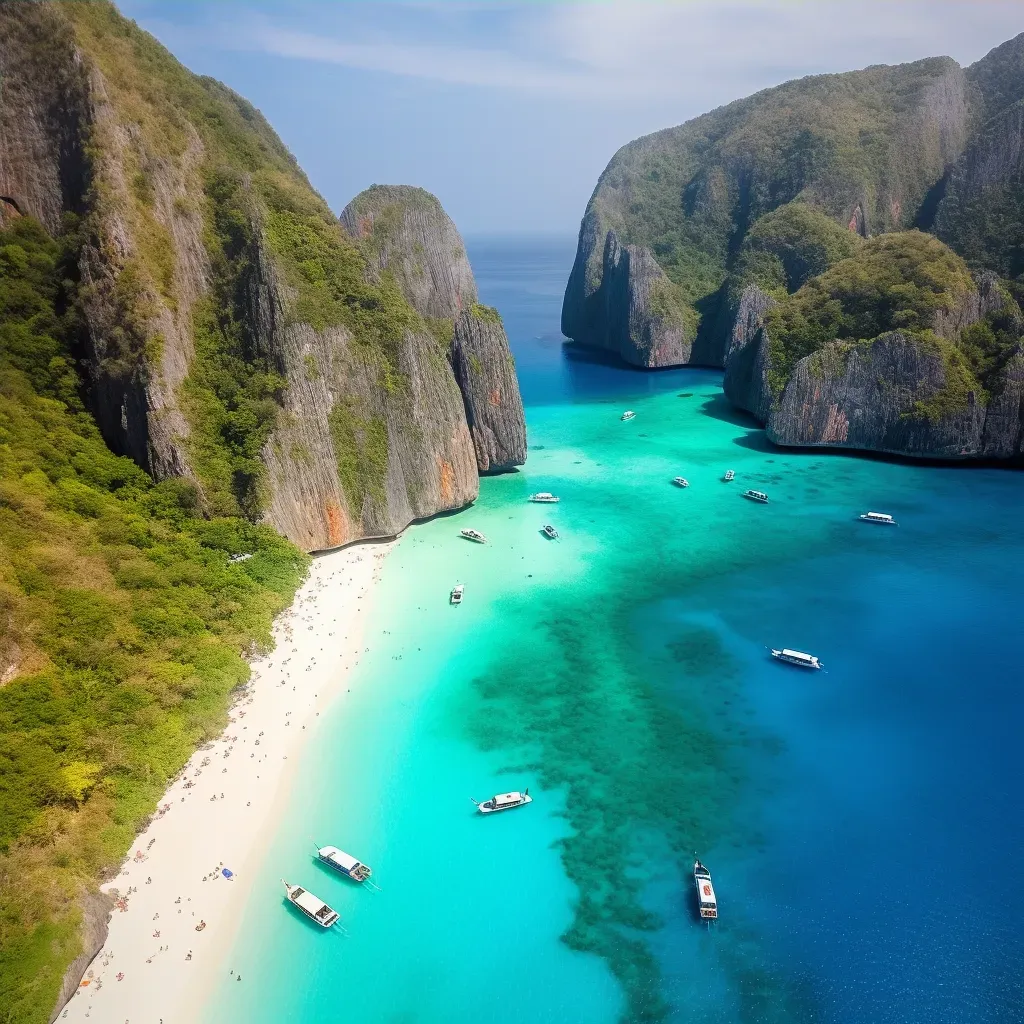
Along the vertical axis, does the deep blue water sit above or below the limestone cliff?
below

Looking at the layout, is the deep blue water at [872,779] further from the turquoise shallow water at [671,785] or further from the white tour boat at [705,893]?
the white tour boat at [705,893]

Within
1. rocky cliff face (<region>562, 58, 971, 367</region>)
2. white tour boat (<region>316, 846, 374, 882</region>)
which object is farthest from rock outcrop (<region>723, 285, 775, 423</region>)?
white tour boat (<region>316, 846, 374, 882</region>)

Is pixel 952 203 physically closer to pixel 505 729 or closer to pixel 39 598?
pixel 505 729

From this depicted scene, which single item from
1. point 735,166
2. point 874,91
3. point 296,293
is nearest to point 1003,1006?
point 296,293

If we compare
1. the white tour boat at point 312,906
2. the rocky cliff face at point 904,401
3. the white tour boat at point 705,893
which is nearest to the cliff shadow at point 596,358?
the rocky cliff face at point 904,401

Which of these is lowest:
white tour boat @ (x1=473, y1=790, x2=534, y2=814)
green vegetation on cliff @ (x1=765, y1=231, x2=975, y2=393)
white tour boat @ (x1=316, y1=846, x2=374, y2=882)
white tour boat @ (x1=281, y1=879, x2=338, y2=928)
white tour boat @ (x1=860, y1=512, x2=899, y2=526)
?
white tour boat @ (x1=281, y1=879, x2=338, y2=928)

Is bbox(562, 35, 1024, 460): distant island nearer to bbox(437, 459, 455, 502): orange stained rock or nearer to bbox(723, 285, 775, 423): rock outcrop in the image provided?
bbox(723, 285, 775, 423): rock outcrop

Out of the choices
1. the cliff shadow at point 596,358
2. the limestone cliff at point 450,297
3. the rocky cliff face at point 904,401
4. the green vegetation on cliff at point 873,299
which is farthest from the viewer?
the cliff shadow at point 596,358
